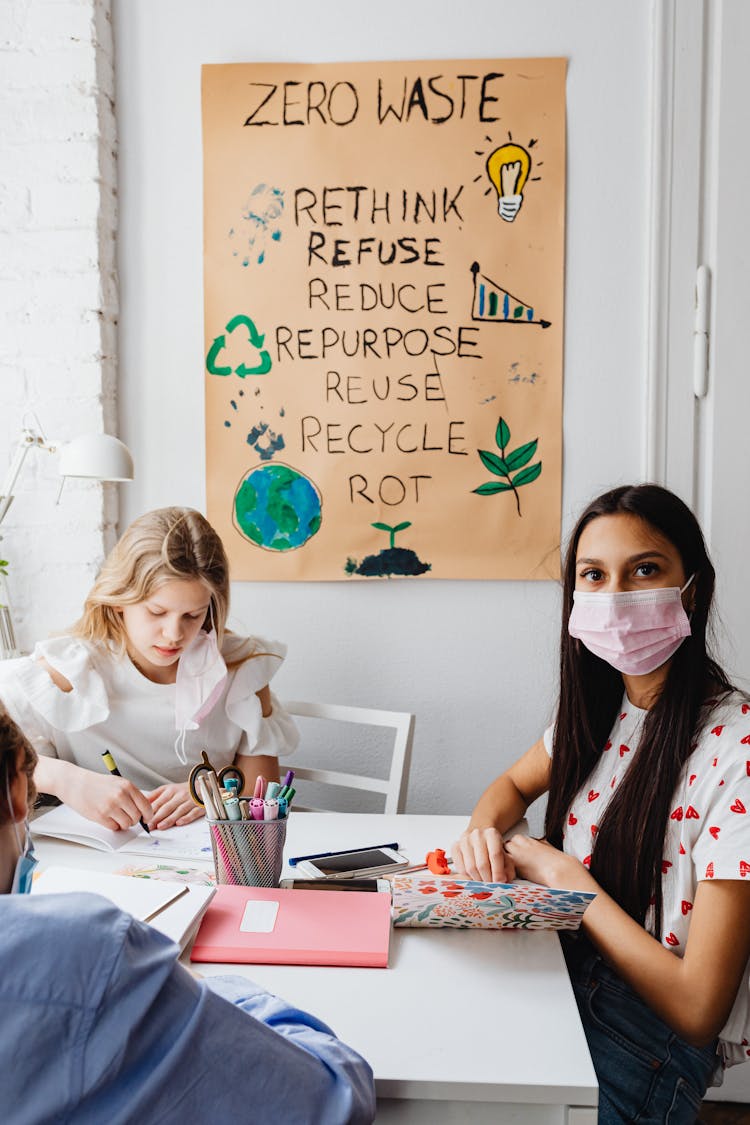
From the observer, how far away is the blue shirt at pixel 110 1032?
562mm

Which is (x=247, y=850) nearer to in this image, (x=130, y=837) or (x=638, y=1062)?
(x=130, y=837)

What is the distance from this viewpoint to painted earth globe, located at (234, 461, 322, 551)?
229 cm

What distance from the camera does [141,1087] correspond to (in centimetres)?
58

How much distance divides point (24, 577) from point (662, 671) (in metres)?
1.52

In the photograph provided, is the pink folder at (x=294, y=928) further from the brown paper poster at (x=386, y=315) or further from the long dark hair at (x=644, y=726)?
the brown paper poster at (x=386, y=315)

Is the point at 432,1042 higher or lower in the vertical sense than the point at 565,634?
lower

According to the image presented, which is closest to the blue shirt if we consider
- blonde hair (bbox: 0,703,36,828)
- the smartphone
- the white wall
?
blonde hair (bbox: 0,703,36,828)

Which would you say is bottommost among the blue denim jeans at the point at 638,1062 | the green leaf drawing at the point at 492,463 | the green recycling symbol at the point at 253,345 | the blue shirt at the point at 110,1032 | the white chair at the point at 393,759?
the blue denim jeans at the point at 638,1062

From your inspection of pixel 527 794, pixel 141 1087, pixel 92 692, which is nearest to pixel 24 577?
pixel 92 692

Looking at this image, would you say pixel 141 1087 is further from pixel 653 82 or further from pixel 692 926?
pixel 653 82

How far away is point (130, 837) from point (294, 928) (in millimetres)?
466

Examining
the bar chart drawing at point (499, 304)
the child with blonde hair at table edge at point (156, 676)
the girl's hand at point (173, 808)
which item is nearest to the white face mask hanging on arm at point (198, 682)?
the child with blonde hair at table edge at point (156, 676)

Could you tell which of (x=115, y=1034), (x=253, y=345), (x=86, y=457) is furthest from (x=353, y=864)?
(x=253, y=345)

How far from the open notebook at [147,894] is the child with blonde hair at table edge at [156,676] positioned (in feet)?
1.54
